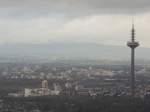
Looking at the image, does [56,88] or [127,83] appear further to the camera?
[127,83]

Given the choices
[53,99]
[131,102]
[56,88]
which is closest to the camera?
[131,102]

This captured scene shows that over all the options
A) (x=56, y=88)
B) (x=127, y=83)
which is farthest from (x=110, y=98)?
(x=127, y=83)

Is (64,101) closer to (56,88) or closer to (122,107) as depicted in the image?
(122,107)

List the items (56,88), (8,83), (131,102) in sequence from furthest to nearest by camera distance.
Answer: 1. (8,83)
2. (56,88)
3. (131,102)

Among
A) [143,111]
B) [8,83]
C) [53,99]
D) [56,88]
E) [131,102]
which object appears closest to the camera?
[143,111]

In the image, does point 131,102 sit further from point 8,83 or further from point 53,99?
point 8,83

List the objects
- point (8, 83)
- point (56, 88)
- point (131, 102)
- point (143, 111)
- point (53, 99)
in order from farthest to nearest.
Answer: point (8, 83) → point (56, 88) → point (53, 99) → point (131, 102) → point (143, 111)

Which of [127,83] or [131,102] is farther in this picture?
[127,83]

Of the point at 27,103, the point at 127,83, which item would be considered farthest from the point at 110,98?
the point at 127,83

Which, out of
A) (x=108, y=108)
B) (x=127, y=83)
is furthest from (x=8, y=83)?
(x=108, y=108)
